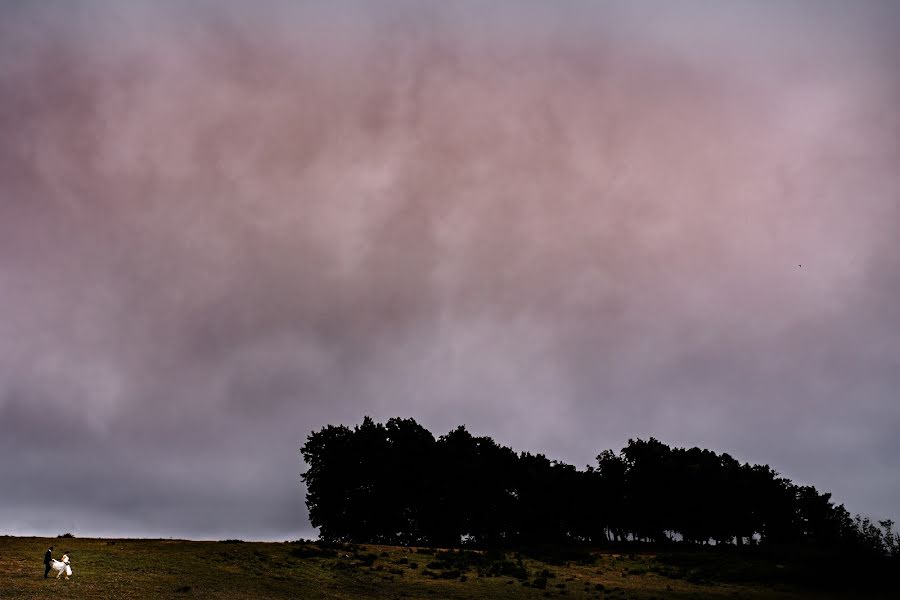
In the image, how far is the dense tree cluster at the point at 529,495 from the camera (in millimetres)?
107312

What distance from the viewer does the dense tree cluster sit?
107312mm

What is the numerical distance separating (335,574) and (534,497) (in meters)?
78.7

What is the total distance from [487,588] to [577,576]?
15.9 meters

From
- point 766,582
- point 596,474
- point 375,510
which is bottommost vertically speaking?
point 766,582

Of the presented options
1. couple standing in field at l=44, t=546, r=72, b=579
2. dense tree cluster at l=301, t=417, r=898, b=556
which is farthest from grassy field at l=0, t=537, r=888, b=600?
dense tree cluster at l=301, t=417, r=898, b=556

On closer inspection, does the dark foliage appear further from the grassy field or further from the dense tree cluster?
the grassy field

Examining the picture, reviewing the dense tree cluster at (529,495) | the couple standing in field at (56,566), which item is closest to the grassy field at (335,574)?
the couple standing in field at (56,566)

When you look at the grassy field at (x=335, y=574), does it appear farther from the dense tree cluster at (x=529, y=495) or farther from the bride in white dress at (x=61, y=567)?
the dense tree cluster at (x=529, y=495)

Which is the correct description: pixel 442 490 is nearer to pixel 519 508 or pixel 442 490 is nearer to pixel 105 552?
pixel 519 508

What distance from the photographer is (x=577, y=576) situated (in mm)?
68375

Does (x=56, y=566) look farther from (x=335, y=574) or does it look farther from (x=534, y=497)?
(x=534, y=497)

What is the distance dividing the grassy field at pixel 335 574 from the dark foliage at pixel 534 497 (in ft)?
66.3

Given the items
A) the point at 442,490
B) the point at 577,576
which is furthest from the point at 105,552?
the point at 442,490

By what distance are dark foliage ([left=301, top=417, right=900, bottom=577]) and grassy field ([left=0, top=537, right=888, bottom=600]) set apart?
20.2 metres
